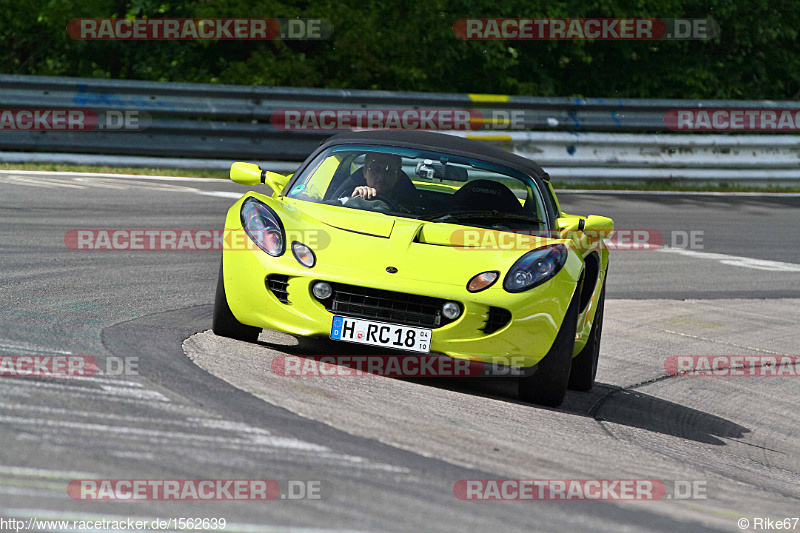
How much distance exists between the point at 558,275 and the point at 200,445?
2.54 metres

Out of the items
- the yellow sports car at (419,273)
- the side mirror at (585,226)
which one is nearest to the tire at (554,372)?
the yellow sports car at (419,273)

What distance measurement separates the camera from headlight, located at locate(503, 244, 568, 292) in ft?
18.9

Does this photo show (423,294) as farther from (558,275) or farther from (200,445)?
(200,445)

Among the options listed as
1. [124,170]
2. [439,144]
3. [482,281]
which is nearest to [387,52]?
[124,170]

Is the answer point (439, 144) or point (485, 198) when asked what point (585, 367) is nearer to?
point (485, 198)

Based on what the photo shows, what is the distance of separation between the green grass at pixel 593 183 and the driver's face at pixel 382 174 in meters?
7.54

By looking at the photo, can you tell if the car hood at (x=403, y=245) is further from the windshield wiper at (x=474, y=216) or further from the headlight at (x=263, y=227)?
the windshield wiper at (x=474, y=216)

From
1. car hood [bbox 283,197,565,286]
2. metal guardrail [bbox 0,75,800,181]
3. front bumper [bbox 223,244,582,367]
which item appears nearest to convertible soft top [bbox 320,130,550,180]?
car hood [bbox 283,197,565,286]

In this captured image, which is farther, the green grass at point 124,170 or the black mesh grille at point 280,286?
the green grass at point 124,170

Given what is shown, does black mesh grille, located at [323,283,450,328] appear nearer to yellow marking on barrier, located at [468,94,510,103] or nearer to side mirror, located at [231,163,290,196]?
side mirror, located at [231,163,290,196]

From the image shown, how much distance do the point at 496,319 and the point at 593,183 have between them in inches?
440

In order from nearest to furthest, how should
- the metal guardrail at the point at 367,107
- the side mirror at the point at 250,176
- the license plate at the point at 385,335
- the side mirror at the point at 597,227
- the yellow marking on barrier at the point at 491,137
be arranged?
1. the license plate at the point at 385,335
2. the side mirror at the point at 597,227
3. the side mirror at the point at 250,176
4. the metal guardrail at the point at 367,107
5. the yellow marking on barrier at the point at 491,137

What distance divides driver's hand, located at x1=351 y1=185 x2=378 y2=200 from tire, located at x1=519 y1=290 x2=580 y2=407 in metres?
1.40

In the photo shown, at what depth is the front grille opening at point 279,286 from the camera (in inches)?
227
